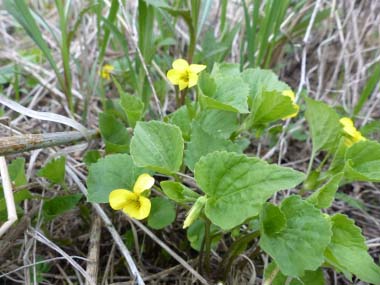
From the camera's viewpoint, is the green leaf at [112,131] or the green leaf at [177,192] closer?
the green leaf at [177,192]

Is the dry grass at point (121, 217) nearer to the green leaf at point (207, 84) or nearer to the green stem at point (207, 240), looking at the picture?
the green stem at point (207, 240)

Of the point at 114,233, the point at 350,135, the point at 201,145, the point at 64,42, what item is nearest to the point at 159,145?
the point at 201,145

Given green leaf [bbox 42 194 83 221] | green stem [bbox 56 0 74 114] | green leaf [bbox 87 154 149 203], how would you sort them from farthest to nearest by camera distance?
green stem [bbox 56 0 74 114]
green leaf [bbox 42 194 83 221]
green leaf [bbox 87 154 149 203]

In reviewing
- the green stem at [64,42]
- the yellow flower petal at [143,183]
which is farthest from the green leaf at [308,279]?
the green stem at [64,42]

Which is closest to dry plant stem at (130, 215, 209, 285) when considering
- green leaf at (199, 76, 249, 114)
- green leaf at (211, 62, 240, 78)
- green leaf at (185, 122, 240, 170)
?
green leaf at (185, 122, 240, 170)

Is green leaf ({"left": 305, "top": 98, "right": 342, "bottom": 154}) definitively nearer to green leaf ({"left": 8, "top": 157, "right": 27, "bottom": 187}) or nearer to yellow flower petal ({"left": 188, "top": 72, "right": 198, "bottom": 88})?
yellow flower petal ({"left": 188, "top": 72, "right": 198, "bottom": 88})

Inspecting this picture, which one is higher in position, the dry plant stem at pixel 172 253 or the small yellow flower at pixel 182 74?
the small yellow flower at pixel 182 74

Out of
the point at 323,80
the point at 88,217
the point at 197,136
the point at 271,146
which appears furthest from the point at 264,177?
the point at 323,80

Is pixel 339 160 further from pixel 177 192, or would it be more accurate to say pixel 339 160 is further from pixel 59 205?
pixel 59 205
